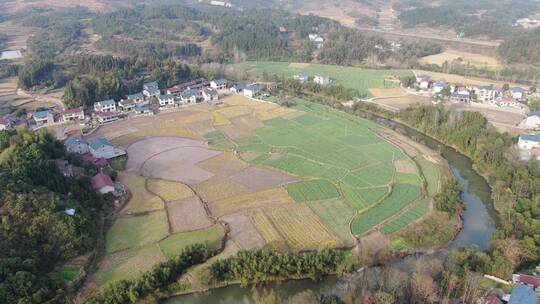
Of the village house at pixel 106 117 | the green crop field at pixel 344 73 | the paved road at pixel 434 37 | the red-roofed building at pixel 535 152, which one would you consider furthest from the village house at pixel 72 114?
the paved road at pixel 434 37

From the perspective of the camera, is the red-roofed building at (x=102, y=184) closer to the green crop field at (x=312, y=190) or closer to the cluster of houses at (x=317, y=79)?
the green crop field at (x=312, y=190)

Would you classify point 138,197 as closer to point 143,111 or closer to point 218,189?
point 218,189

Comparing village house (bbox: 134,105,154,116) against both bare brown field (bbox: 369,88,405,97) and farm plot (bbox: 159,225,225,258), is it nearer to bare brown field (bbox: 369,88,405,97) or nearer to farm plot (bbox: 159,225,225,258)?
farm plot (bbox: 159,225,225,258)

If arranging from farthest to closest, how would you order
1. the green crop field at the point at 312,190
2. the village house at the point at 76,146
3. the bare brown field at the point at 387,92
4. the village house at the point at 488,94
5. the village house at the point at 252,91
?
the bare brown field at the point at 387,92, the village house at the point at 252,91, the village house at the point at 488,94, the village house at the point at 76,146, the green crop field at the point at 312,190

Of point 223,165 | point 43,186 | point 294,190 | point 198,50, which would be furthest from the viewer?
point 198,50

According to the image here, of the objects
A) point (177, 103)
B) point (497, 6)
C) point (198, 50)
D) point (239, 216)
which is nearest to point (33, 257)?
point (239, 216)

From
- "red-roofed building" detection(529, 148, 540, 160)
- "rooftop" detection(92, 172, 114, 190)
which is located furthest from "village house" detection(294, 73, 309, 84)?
"rooftop" detection(92, 172, 114, 190)

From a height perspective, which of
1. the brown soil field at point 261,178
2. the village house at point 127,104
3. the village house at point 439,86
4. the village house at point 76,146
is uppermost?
the village house at point 439,86

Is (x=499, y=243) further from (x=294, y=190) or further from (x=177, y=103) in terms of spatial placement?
(x=177, y=103)

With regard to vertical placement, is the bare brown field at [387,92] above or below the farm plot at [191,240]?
above
